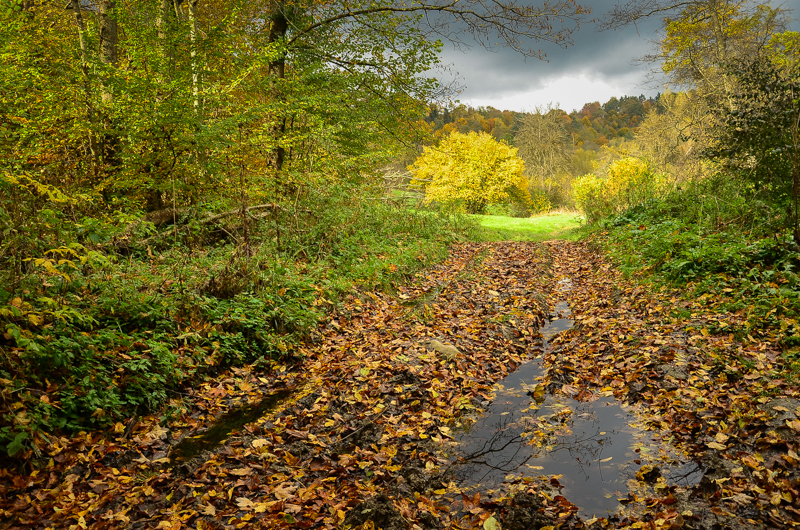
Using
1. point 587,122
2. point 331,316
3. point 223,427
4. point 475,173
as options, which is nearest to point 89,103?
point 331,316

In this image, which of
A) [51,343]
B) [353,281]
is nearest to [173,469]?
[51,343]

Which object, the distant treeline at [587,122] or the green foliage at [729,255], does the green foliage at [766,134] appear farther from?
the distant treeline at [587,122]

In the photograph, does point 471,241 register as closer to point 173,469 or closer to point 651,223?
point 651,223

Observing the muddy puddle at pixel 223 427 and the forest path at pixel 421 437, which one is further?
the muddy puddle at pixel 223 427

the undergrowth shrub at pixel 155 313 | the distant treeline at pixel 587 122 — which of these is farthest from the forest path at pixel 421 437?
the distant treeline at pixel 587 122

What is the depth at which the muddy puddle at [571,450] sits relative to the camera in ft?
11.5

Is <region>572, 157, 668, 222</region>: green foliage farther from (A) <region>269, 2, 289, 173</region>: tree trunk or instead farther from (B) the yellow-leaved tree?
(A) <region>269, 2, 289, 173</region>: tree trunk

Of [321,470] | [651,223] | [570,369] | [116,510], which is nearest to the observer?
[116,510]

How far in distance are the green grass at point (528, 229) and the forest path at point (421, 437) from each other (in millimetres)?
12169

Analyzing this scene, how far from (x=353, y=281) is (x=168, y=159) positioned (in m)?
4.25

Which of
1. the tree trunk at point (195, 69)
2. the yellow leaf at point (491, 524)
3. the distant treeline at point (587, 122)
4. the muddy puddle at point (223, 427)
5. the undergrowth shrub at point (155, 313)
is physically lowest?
the muddy puddle at point (223, 427)

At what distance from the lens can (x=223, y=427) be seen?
177 inches

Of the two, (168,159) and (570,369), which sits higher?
(168,159)

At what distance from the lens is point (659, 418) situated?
4.32 meters
